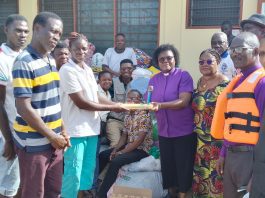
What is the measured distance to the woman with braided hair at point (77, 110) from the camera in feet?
10.1

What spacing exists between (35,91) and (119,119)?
6.76 feet

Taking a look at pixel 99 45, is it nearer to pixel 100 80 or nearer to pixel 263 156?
pixel 100 80

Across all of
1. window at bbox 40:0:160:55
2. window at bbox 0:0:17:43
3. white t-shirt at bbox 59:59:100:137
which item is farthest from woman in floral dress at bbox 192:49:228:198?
window at bbox 0:0:17:43

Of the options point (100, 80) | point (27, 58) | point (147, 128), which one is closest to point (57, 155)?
point (27, 58)

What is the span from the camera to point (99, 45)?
25.6 feet

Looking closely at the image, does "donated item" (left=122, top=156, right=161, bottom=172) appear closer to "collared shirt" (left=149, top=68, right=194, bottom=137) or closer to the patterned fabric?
the patterned fabric

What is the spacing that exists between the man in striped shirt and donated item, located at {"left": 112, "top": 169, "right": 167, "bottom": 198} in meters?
1.38

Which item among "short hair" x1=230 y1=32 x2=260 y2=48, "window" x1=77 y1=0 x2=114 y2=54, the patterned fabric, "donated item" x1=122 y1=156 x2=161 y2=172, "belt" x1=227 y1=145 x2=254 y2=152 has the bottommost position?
"donated item" x1=122 y1=156 x2=161 y2=172

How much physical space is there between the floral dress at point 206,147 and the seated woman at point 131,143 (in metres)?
0.69

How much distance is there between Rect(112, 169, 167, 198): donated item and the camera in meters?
3.63

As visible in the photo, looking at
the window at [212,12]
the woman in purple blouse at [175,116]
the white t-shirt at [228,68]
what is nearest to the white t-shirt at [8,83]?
the woman in purple blouse at [175,116]

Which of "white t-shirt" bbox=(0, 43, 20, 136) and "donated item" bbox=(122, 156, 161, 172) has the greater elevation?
"white t-shirt" bbox=(0, 43, 20, 136)

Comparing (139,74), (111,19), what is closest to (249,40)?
(139,74)

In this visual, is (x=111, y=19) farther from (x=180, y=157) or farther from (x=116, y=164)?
(x=180, y=157)
